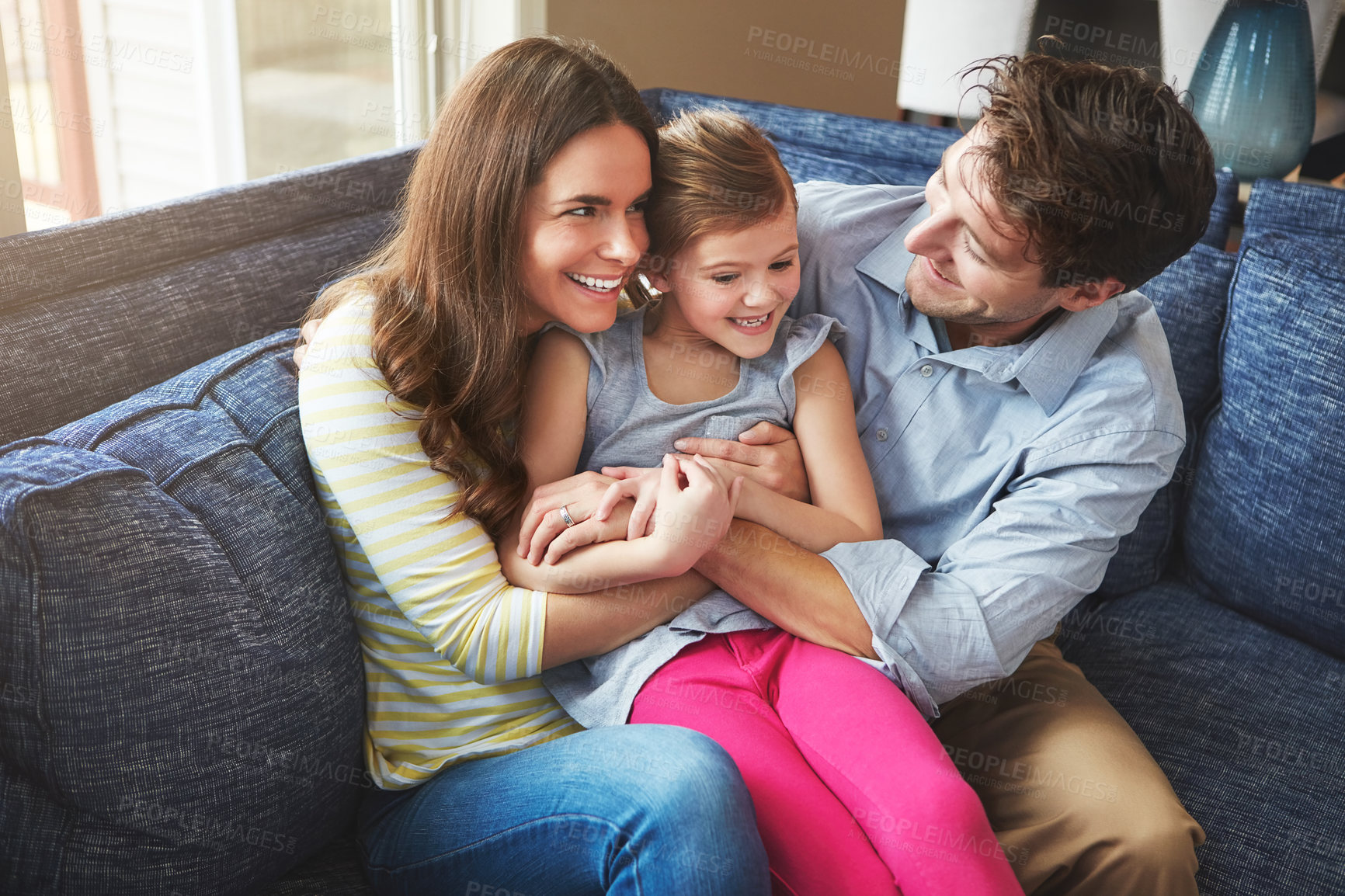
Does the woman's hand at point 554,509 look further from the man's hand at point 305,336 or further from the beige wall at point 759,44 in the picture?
the beige wall at point 759,44

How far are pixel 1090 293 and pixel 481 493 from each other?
80 cm

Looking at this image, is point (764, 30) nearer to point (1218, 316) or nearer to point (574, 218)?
point (1218, 316)

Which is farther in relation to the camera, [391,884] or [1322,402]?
[1322,402]

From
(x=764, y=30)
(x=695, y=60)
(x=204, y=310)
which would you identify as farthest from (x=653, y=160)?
(x=764, y=30)

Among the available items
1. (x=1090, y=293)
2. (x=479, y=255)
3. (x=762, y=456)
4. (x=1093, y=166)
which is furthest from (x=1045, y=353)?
(x=479, y=255)

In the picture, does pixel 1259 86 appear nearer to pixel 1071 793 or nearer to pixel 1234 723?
pixel 1234 723

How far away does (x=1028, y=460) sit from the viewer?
1308mm

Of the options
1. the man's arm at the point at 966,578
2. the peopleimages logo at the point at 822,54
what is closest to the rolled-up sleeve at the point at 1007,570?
the man's arm at the point at 966,578

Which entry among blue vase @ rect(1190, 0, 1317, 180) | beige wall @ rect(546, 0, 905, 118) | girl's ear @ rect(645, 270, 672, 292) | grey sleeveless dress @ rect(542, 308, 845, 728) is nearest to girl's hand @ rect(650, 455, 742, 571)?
grey sleeveless dress @ rect(542, 308, 845, 728)

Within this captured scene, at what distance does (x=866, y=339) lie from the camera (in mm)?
1440

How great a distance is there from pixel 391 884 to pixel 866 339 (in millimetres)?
905

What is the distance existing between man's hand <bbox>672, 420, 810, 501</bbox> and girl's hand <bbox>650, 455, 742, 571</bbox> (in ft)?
0.32

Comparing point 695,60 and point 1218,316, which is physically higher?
point 695,60

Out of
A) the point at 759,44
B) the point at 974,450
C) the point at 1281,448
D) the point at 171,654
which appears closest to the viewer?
the point at 171,654
